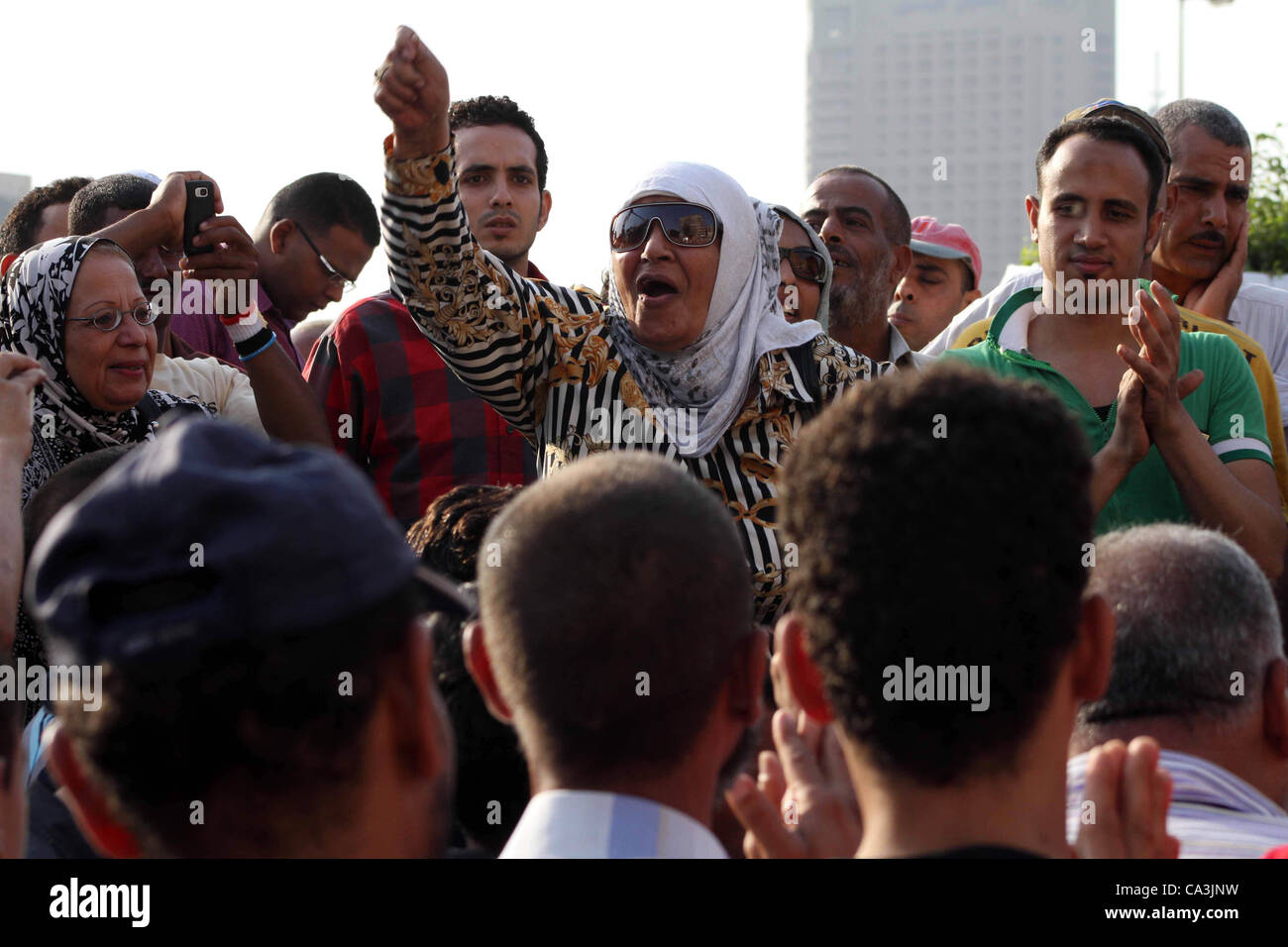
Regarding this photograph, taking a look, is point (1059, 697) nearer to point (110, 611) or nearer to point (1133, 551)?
point (1133, 551)

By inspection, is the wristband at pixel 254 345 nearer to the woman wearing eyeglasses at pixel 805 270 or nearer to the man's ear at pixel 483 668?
the woman wearing eyeglasses at pixel 805 270

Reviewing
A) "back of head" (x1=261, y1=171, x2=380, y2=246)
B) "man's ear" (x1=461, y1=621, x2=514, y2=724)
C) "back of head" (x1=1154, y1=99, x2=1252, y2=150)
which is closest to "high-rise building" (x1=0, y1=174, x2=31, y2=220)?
"back of head" (x1=261, y1=171, x2=380, y2=246)

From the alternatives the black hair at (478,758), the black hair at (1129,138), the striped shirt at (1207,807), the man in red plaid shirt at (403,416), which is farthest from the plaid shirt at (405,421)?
the striped shirt at (1207,807)

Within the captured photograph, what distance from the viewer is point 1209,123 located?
509cm

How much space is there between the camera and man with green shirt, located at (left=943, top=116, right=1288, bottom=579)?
11.4 feet

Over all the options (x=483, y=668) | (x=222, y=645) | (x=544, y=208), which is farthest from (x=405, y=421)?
(x=222, y=645)

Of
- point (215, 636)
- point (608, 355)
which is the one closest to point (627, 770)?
point (215, 636)

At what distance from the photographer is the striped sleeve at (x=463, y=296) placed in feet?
9.93

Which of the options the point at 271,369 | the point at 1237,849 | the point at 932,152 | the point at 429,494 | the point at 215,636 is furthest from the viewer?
the point at 932,152

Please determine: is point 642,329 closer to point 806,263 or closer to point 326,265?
point 806,263

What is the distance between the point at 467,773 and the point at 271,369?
79.7 inches

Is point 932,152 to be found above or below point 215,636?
above

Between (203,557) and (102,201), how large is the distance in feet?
12.3

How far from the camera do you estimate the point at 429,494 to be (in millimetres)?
4367
